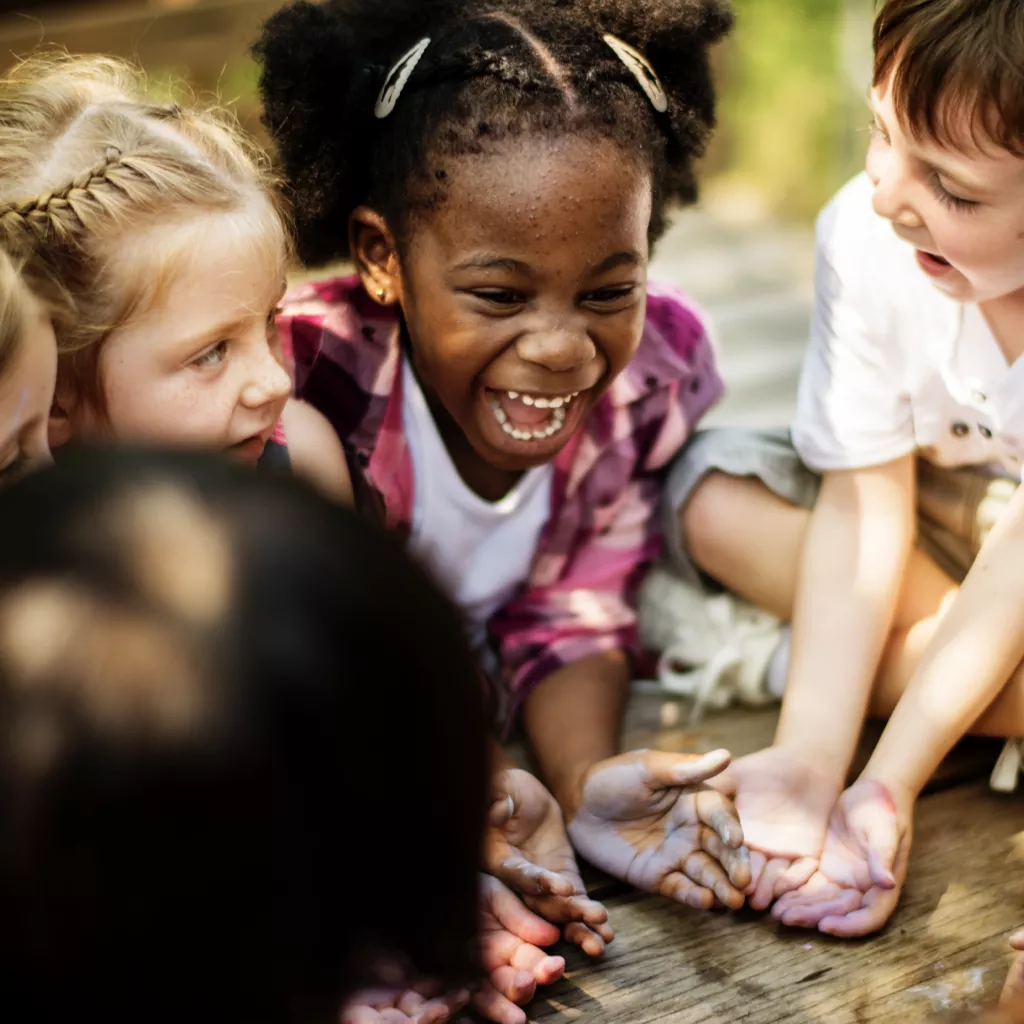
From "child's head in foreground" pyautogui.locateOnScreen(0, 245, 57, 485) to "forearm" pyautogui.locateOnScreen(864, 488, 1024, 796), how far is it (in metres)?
1.03

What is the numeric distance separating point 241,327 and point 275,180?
0.25 m

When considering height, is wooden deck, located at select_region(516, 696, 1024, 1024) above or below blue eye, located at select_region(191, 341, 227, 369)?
below

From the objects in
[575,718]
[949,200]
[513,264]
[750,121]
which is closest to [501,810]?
[575,718]

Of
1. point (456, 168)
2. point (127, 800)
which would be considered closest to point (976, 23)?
point (456, 168)

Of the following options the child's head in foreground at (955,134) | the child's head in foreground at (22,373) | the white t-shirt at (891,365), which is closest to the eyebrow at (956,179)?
the child's head in foreground at (955,134)

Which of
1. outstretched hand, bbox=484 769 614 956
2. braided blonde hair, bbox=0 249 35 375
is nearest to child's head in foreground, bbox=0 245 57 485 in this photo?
braided blonde hair, bbox=0 249 35 375

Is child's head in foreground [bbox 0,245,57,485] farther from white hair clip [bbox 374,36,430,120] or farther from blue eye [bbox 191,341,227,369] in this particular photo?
white hair clip [bbox 374,36,430,120]

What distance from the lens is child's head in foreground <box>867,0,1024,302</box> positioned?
1.45 m

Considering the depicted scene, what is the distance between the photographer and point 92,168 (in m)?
1.54

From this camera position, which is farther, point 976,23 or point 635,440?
point 635,440

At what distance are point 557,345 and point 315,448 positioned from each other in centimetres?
36

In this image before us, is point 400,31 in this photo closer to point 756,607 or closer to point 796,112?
point 756,607

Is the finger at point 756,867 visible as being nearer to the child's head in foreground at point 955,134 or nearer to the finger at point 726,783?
the finger at point 726,783

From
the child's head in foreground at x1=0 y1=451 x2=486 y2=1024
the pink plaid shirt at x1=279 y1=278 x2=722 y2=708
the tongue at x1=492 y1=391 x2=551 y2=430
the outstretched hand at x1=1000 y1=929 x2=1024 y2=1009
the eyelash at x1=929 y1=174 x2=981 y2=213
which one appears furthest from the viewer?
the pink plaid shirt at x1=279 y1=278 x2=722 y2=708
